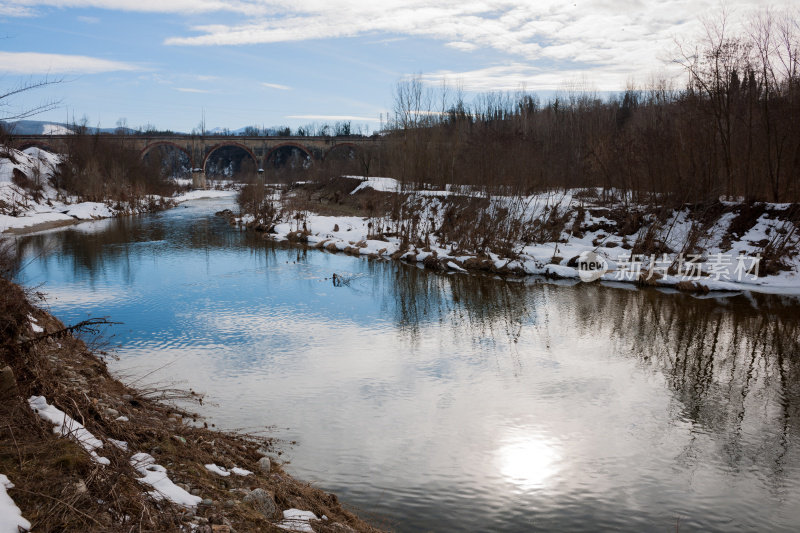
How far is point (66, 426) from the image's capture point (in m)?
5.12

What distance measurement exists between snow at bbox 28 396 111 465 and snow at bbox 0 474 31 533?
95cm

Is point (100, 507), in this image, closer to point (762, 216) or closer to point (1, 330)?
point (1, 330)

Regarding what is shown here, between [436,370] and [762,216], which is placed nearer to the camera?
[436,370]

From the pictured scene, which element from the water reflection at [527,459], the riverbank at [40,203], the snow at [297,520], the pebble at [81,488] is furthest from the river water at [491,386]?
the riverbank at [40,203]

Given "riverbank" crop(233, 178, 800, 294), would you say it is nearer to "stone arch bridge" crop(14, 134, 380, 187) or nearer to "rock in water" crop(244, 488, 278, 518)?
"rock in water" crop(244, 488, 278, 518)

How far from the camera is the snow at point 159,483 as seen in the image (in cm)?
464

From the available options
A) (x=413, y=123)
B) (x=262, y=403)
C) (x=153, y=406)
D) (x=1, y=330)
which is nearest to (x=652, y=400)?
(x=262, y=403)

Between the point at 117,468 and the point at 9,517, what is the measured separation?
3.53 ft

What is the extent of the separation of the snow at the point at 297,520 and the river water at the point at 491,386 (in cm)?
95

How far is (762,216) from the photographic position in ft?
67.6

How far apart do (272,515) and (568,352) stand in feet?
25.7

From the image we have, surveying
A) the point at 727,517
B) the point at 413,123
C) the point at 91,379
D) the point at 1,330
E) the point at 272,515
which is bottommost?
the point at 727,517

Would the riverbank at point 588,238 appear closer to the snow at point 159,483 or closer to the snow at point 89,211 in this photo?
the snow at point 89,211

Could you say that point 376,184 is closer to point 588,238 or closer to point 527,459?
point 588,238
